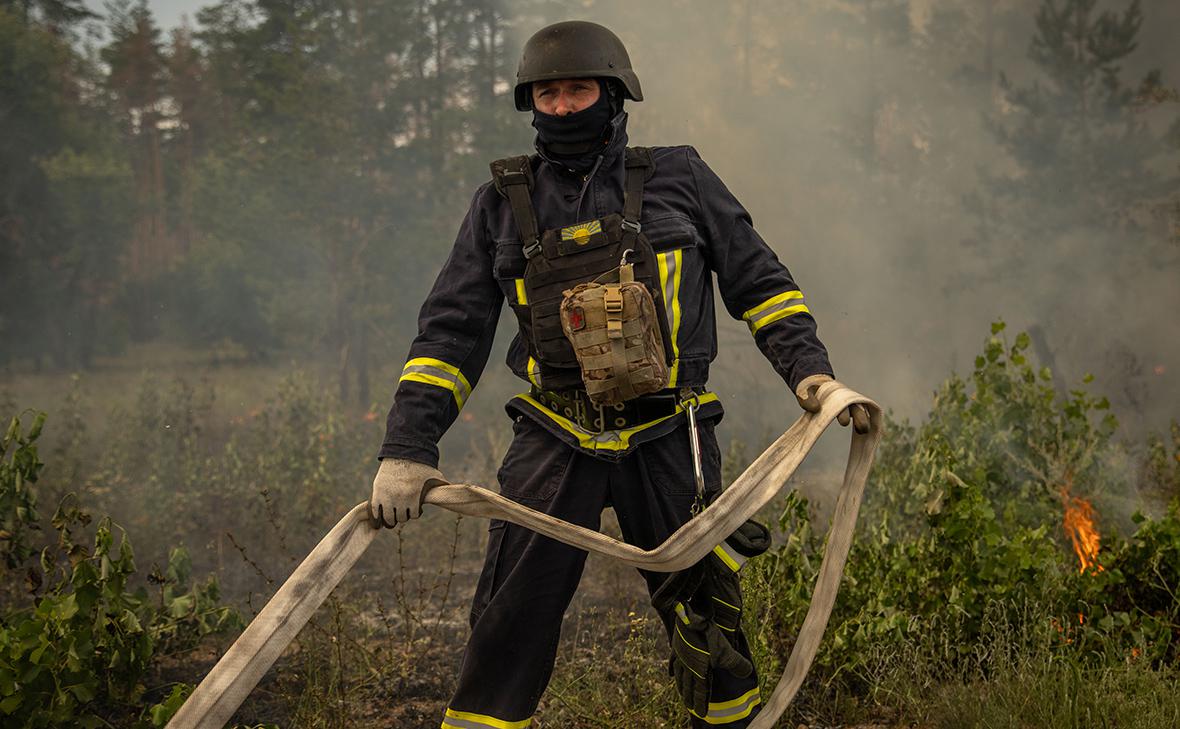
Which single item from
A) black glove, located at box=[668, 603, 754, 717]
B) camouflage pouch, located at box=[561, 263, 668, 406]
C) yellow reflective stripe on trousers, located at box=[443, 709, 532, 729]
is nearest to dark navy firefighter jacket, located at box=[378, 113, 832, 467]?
camouflage pouch, located at box=[561, 263, 668, 406]

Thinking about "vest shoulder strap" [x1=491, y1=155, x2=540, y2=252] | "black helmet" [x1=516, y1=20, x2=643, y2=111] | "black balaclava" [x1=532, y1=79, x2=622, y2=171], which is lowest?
"vest shoulder strap" [x1=491, y1=155, x2=540, y2=252]

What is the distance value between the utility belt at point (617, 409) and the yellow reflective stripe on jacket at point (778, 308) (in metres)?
0.29

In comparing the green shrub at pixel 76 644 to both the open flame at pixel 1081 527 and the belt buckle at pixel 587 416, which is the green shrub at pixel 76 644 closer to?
the belt buckle at pixel 587 416

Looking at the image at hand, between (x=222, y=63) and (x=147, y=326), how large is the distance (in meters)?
3.48

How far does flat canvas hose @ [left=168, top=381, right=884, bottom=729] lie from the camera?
2797mm

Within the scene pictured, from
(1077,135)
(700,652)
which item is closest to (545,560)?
(700,652)

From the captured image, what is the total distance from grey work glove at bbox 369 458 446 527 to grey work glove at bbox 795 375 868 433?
3.30 feet

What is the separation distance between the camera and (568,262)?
3020mm

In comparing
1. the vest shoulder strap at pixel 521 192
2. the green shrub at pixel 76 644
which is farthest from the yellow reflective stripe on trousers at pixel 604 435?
the green shrub at pixel 76 644

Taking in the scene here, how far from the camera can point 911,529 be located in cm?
617

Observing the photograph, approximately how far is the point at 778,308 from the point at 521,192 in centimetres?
79

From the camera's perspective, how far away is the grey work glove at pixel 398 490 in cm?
299

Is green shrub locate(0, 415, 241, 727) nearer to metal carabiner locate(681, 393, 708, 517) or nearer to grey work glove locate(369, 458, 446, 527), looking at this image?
grey work glove locate(369, 458, 446, 527)

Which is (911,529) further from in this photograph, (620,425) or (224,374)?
(224,374)
